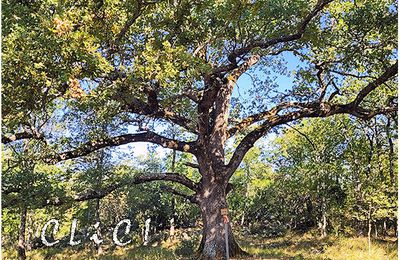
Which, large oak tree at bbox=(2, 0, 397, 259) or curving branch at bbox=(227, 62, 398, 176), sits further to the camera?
curving branch at bbox=(227, 62, 398, 176)

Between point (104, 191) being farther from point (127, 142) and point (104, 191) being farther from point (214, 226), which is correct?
point (214, 226)

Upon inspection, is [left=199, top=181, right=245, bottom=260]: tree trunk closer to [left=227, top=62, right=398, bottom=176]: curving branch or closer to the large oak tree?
the large oak tree

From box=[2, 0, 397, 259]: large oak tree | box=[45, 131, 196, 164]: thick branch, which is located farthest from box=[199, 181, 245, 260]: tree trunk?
box=[45, 131, 196, 164]: thick branch

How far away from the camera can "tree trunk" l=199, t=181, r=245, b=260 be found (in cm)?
969

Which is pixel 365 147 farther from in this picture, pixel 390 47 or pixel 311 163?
pixel 390 47

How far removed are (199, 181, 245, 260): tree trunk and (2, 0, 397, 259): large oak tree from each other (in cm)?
3

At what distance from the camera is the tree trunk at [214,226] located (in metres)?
9.69

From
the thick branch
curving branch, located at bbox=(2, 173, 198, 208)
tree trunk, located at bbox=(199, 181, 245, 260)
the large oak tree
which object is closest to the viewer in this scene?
the large oak tree

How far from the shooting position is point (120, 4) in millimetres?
6387

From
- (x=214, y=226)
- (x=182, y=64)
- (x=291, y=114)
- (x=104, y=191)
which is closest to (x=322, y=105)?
(x=291, y=114)

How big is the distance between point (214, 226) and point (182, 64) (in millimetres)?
5600

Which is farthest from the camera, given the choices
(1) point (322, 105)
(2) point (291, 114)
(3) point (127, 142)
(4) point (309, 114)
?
(3) point (127, 142)

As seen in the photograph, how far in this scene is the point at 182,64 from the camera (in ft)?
20.0

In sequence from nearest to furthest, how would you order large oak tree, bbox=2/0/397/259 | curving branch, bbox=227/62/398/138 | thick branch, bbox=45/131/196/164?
large oak tree, bbox=2/0/397/259
curving branch, bbox=227/62/398/138
thick branch, bbox=45/131/196/164
